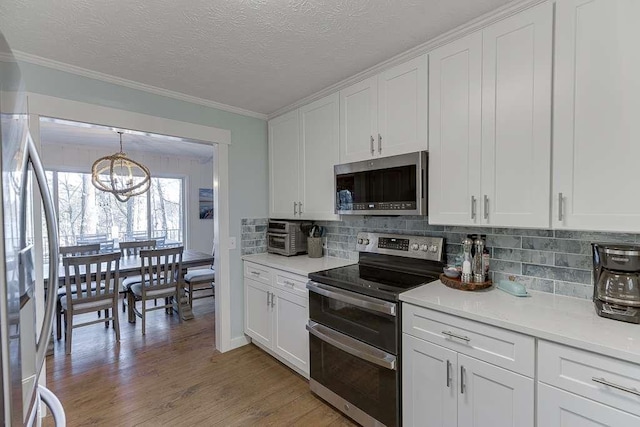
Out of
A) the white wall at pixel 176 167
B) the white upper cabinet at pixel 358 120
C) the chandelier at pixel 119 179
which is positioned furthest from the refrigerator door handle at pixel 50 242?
the white wall at pixel 176 167

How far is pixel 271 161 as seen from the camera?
125 inches

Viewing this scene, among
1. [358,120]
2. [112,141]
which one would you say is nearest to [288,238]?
[358,120]

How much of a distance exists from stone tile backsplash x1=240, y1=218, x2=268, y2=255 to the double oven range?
115 cm

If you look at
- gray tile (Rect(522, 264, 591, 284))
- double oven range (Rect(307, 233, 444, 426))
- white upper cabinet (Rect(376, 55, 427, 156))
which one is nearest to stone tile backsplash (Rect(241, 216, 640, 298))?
gray tile (Rect(522, 264, 591, 284))

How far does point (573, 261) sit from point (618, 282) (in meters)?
0.31

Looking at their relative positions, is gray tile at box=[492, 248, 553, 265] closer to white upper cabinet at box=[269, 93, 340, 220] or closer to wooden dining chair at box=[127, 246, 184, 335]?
white upper cabinet at box=[269, 93, 340, 220]

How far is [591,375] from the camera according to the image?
110 centimetres

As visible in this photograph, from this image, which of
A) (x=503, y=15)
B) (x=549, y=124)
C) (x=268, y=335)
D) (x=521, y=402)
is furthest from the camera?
(x=268, y=335)

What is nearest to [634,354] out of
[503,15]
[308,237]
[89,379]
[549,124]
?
[549,124]

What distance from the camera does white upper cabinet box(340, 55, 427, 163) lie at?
1.89 metres

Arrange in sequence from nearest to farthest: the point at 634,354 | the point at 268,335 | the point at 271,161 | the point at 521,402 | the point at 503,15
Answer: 1. the point at 634,354
2. the point at 521,402
3. the point at 503,15
4. the point at 268,335
5. the point at 271,161

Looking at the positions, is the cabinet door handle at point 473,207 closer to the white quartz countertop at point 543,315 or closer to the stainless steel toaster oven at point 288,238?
the white quartz countertop at point 543,315

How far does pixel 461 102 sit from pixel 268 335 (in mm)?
2378

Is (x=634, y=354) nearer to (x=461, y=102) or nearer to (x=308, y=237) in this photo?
(x=461, y=102)
